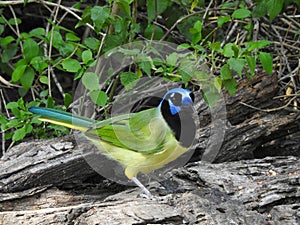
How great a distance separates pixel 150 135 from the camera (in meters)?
2.61

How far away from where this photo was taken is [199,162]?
2955mm

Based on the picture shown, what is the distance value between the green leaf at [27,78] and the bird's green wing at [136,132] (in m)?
1.02

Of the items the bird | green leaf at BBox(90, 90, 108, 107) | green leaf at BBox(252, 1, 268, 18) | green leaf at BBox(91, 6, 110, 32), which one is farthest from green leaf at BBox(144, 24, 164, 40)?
the bird

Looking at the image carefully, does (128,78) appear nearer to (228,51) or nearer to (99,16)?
(99,16)

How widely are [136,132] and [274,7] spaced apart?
3.97ft

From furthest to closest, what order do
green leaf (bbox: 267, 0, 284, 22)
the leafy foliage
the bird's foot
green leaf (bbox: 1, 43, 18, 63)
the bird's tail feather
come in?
green leaf (bbox: 1, 43, 18, 63) → green leaf (bbox: 267, 0, 284, 22) → the leafy foliage → the bird's tail feather → the bird's foot

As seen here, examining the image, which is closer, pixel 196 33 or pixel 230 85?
pixel 230 85

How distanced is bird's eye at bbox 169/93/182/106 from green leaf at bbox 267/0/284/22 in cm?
104

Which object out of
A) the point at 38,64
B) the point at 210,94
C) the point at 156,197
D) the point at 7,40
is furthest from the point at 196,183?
the point at 7,40

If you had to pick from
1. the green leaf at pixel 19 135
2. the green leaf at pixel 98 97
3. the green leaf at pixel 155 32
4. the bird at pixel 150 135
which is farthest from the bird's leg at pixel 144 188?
the green leaf at pixel 155 32

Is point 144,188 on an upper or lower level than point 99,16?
lower

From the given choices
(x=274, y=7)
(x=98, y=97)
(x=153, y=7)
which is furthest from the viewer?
(x=153, y=7)

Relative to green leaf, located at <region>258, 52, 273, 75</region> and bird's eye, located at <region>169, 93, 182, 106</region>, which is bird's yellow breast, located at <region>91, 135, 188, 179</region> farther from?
green leaf, located at <region>258, 52, 273, 75</region>

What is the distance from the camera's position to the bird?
2574 mm
